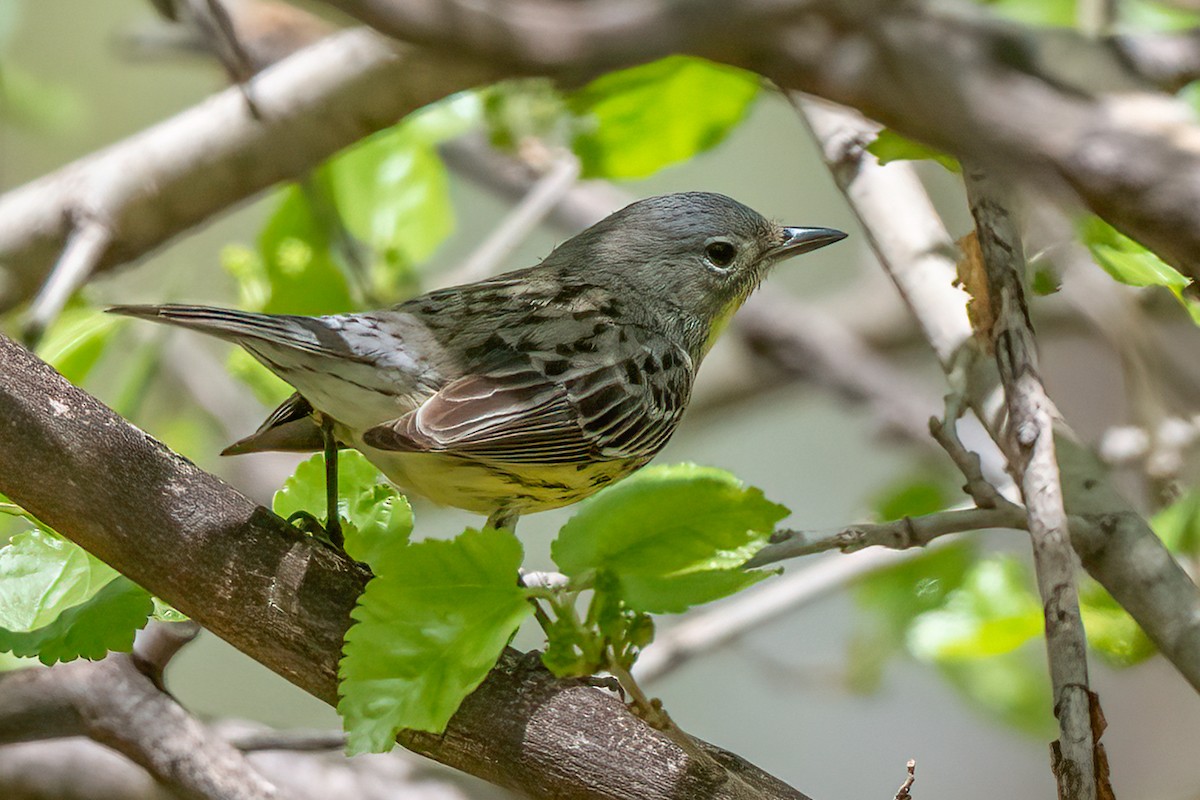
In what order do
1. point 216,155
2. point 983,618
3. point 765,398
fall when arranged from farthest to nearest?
point 765,398
point 216,155
point 983,618

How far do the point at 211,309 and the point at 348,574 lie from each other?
1.66 feet

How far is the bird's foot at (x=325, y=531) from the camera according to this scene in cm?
187

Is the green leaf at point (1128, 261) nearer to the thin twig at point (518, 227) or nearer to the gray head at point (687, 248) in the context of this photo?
the gray head at point (687, 248)

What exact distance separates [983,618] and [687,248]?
1135mm

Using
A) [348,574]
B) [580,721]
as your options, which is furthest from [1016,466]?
[348,574]

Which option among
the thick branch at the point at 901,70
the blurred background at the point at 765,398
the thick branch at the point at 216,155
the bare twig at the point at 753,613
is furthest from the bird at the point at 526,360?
the thick branch at the point at 901,70

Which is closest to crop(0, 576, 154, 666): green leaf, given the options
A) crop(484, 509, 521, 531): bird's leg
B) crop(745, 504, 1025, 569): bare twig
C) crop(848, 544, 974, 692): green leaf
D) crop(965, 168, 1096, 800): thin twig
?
crop(745, 504, 1025, 569): bare twig

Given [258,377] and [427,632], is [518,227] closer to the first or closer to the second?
[258,377]

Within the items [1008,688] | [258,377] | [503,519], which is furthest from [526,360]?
[1008,688]

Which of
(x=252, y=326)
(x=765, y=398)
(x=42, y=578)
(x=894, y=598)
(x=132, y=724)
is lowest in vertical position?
(x=132, y=724)

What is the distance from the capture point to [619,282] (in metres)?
3.00

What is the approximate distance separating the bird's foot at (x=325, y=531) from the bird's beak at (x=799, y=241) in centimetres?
158

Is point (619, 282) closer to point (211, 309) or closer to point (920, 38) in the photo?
point (211, 309)

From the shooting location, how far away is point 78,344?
2.55m
